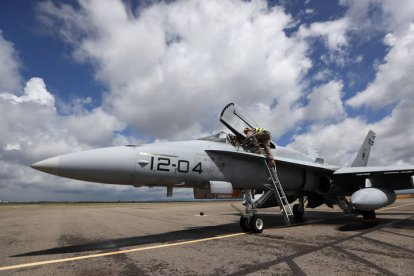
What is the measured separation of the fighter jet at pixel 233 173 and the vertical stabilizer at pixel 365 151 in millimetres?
4098

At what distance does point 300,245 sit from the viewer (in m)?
6.32

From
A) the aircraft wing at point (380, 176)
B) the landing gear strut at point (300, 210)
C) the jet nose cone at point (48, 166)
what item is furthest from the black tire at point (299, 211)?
the jet nose cone at point (48, 166)

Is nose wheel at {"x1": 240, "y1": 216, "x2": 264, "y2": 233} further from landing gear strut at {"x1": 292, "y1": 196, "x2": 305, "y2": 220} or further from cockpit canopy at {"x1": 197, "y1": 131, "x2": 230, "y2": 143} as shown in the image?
landing gear strut at {"x1": 292, "y1": 196, "x2": 305, "y2": 220}

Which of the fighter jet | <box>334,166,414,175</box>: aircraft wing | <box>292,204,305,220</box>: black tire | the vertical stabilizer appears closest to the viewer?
the fighter jet

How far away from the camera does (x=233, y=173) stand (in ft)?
26.8

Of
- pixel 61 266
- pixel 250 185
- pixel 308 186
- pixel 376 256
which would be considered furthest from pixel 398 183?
pixel 61 266

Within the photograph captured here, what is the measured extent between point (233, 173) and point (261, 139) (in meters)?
1.47

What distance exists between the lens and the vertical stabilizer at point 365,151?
15294 mm

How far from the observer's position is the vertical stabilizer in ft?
50.2

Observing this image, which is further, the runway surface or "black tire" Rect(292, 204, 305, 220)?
"black tire" Rect(292, 204, 305, 220)

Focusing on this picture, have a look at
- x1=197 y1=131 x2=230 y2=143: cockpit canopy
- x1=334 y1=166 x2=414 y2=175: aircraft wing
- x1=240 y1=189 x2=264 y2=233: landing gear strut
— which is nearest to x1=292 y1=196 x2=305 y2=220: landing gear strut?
x1=334 y1=166 x2=414 y2=175: aircraft wing

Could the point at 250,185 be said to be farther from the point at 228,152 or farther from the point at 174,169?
the point at 174,169

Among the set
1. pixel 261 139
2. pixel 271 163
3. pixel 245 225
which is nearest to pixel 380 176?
pixel 271 163

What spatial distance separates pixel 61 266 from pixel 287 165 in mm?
7356
